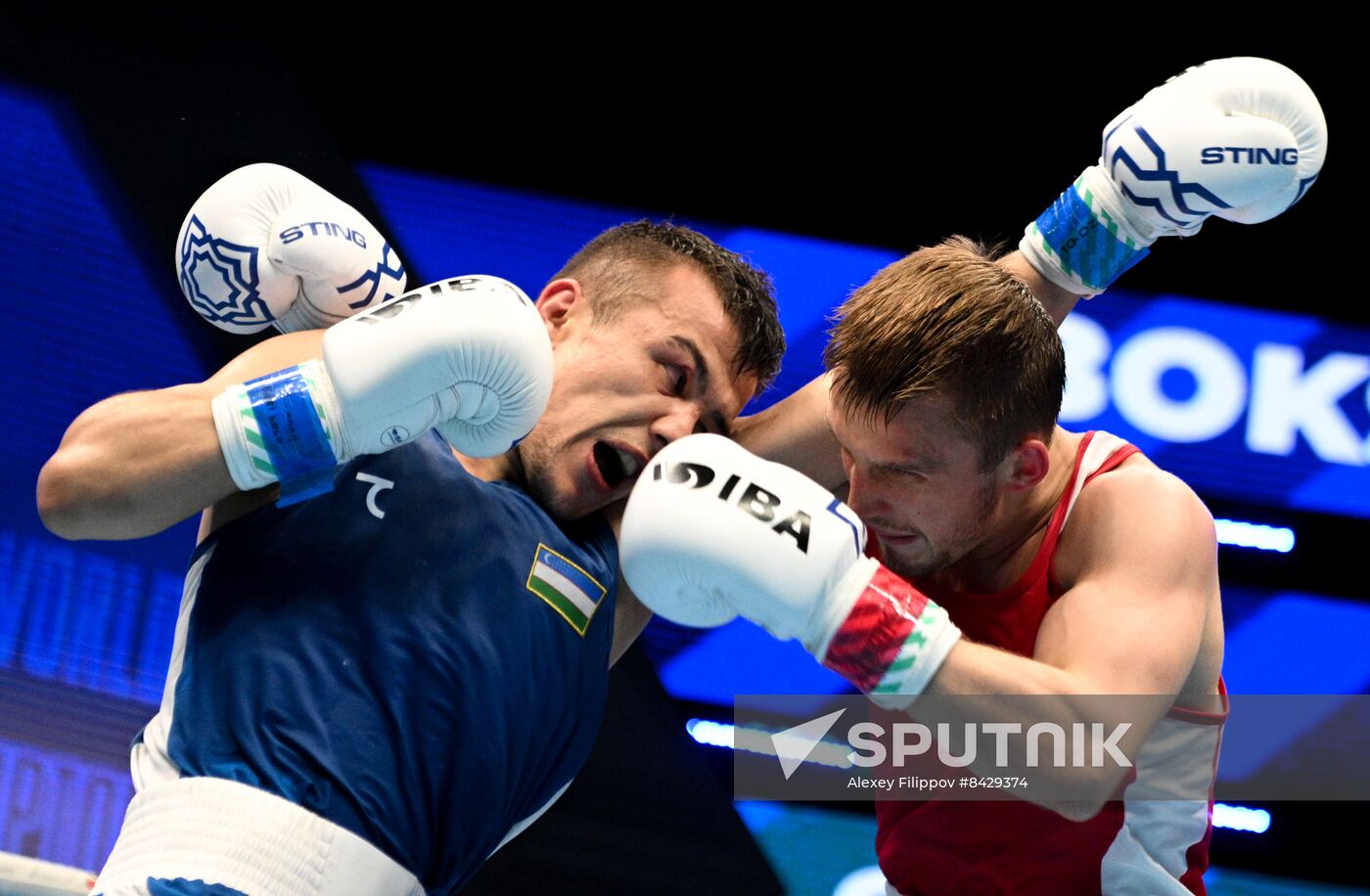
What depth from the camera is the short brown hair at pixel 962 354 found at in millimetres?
2273

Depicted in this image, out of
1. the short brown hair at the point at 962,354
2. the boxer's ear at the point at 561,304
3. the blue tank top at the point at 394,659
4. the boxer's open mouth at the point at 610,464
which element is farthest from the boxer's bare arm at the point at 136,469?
the short brown hair at the point at 962,354

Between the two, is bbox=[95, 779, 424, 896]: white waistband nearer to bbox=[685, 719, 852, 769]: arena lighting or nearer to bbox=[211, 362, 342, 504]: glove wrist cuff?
bbox=[211, 362, 342, 504]: glove wrist cuff

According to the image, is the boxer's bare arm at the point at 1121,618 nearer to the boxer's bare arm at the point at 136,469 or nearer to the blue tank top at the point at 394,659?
the blue tank top at the point at 394,659

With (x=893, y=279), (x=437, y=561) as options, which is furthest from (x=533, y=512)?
(x=893, y=279)

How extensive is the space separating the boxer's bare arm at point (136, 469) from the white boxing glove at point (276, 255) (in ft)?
1.19

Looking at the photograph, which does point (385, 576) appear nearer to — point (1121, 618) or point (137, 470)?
point (137, 470)

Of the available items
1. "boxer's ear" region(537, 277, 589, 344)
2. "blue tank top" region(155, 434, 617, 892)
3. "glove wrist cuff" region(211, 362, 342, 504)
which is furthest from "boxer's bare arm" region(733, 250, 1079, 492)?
"glove wrist cuff" region(211, 362, 342, 504)

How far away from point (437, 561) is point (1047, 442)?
1.03m

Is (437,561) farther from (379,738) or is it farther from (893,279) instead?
(893,279)

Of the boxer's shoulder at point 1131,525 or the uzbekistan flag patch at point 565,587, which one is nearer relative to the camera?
the boxer's shoulder at point 1131,525

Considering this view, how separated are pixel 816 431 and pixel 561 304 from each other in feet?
1.83

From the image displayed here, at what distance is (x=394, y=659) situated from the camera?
223 cm

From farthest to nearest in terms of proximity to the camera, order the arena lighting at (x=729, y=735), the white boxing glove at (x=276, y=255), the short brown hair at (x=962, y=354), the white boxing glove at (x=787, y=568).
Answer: the arena lighting at (x=729, y=735), the white boxing glove at (x=276, y=255), the short brown hair at (x=962, y=354), the white boxing glove at (x=787, y=568)

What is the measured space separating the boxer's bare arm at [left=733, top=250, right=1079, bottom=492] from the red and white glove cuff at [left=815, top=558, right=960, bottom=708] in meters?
0.77
